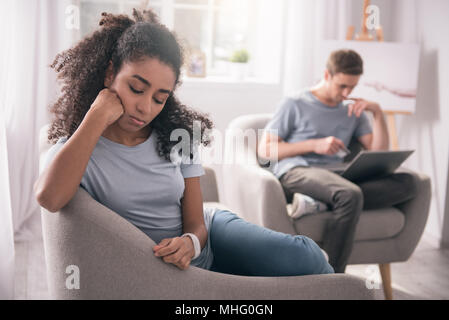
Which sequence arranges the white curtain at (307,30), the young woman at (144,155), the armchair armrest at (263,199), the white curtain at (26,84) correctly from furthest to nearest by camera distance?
the white curtain at (307,30), the white curtain at (26,84), the armchair armrest at (263,199), the young woman at (144,155)

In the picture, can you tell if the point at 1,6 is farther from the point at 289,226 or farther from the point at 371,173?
the point at 371,173

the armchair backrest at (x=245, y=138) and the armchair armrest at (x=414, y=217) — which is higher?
the armchair backrest at (x=245, y=138)

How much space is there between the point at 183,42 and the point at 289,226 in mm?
988

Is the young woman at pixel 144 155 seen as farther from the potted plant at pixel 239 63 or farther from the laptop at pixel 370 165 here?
the potted plant at pixel 239 63

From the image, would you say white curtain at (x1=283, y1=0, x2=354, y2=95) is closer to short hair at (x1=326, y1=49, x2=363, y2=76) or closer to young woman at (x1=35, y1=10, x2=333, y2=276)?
short hair at (x1=326, y1=49, x2=363, y2=76)

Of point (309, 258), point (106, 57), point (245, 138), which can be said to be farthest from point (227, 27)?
point (309, 258)

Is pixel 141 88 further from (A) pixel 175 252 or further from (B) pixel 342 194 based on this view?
(B) pixel 342 194

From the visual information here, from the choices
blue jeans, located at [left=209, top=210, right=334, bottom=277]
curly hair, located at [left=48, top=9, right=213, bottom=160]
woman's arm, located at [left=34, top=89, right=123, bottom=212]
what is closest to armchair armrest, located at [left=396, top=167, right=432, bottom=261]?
blue jeans, located at [left=209, top=210, right=334, bottom=277]

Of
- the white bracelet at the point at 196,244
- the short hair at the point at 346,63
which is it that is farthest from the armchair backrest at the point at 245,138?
the white bracelet at the point at 196,244

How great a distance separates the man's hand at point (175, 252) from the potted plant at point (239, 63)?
214 centimetres

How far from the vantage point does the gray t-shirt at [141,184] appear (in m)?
1.24

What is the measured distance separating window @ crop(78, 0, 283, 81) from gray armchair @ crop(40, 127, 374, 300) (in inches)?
89.2

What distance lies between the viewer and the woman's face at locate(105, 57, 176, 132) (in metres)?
1.24
